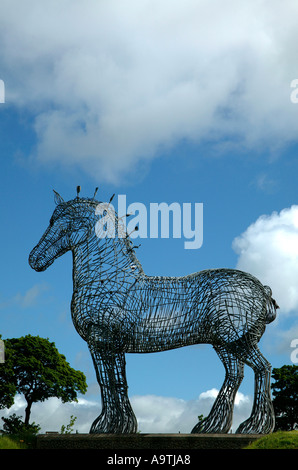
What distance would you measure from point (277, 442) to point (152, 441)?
8.61ft

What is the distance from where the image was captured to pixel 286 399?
26484 millimetres

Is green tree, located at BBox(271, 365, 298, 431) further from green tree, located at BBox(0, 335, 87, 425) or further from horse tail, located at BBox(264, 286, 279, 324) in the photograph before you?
horse tail, located at BBox(264, 286, 279, 324)

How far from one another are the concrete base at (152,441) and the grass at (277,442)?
251 millimetres

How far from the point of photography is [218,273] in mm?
12312

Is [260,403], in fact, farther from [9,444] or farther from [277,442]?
[9,444]

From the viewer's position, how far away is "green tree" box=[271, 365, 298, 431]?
25.9m

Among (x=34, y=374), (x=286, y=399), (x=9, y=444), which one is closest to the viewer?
(x=9, y=444)

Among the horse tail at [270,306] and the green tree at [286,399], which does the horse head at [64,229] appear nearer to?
the horse tail at [270,306]

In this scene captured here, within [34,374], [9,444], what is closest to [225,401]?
[9,444]

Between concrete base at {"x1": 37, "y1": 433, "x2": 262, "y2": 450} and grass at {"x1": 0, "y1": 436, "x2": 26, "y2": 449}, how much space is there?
86 cm

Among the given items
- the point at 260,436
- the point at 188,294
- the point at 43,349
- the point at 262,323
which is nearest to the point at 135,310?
the point at 188,294

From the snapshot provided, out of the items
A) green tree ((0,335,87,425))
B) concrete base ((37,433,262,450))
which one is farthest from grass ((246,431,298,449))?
green tree ((0,335,87,425))
